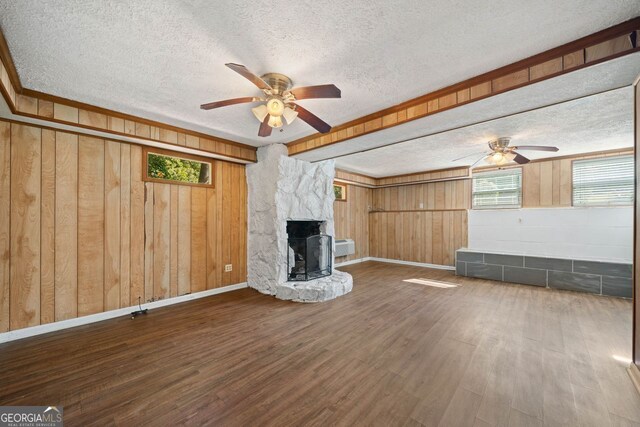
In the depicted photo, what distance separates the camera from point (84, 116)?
2.57m

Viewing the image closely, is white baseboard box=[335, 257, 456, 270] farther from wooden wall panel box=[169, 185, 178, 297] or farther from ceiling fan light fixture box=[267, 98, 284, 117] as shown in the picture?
ceiling fan light fixture box=[267, 98, 284, 117]

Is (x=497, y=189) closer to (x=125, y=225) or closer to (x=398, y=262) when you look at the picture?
(x=398, y=262)

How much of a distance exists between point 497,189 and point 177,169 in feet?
20.7

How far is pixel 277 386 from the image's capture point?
5.76 feet

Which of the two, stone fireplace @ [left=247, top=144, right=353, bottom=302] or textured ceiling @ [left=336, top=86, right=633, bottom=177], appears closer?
textured ceiling @ [left=336, top=86, right=633, bottom=177]

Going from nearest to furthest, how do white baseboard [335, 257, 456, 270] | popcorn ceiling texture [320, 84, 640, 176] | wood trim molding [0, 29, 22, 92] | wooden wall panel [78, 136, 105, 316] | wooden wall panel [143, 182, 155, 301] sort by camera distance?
wood trim molding [0, 29, 22, 92]
popcorn ceiling texture [320, 84, 640, 176]
wooden wall panel [78, 136, 105, 316]
wooden wall panel [143, 182, 155, 301]
white baseboard [335, 257, 456, 270]

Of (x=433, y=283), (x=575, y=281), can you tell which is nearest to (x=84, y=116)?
(x=433, y=283)

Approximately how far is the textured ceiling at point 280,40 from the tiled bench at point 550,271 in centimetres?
415

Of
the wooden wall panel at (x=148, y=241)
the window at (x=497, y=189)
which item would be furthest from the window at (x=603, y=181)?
the wooden wall panel at (x=148, y=241)

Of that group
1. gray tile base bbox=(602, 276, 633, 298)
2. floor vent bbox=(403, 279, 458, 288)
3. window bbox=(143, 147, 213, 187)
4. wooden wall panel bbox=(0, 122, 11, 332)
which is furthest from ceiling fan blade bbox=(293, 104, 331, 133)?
gray tile base bbox=(602, 276, 633, 298)

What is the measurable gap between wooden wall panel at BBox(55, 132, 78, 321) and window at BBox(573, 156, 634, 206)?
25.4ft

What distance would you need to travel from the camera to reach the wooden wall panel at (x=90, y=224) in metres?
2.79

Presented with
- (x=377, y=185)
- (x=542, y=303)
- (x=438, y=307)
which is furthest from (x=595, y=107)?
(x=377, y=185)

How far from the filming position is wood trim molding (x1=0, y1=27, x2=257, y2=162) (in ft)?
6.46
